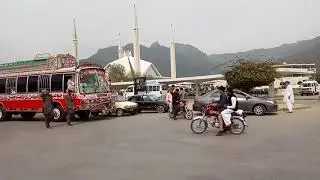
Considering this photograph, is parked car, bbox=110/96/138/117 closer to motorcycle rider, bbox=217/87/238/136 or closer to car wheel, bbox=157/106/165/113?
car wheel, bbox=157/106/165/113

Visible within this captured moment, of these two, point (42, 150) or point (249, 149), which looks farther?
point (42, 150)

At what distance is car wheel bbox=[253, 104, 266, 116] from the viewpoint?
24266 millimetres

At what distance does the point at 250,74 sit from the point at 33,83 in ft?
53.4

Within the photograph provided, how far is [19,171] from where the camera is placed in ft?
31.6

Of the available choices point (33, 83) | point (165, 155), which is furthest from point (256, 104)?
point (165, 155)

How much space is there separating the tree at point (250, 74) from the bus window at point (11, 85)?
50.7 ft

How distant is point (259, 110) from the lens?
2434cm

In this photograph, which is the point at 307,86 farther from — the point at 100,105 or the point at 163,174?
the point at 163,174

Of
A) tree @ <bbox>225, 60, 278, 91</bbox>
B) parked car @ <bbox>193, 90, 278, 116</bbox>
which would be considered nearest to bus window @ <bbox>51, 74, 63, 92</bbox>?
parked car @ <bbox>193, 90, 278, 116</bbox>

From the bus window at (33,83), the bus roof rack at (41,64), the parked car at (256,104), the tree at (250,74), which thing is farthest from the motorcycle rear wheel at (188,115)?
the tree at (250,74)

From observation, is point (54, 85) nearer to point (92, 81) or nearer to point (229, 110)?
point (92, 81)

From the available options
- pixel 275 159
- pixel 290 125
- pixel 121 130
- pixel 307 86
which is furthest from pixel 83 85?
pixel 307 86

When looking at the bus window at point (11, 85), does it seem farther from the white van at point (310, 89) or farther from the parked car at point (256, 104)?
the white van at point (310, 89)

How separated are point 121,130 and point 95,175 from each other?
31.2ft
